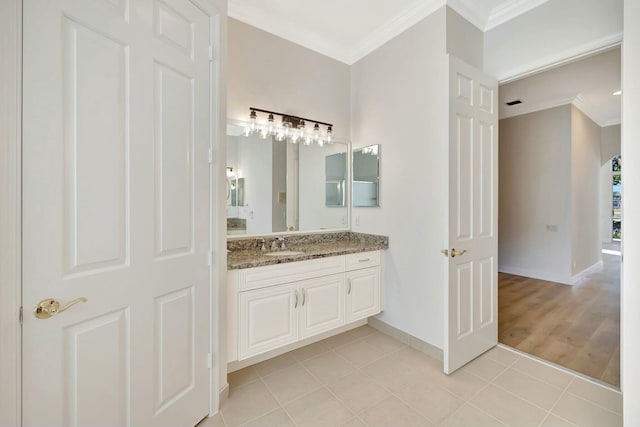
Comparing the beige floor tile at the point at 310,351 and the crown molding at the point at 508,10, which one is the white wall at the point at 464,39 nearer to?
the crown molding at the point at 508,10

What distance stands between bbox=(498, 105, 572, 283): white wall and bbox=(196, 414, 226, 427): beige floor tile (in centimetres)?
514

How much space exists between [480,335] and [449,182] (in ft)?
4.34

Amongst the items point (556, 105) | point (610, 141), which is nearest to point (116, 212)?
point (556, 105)

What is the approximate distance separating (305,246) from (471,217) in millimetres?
1456

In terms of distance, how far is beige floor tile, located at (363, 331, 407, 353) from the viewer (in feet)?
8.18

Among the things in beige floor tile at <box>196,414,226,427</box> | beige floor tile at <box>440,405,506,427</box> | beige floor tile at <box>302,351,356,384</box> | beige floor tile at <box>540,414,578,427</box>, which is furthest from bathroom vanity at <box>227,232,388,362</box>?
beige floor tile at <box>540,414,578,427</box>

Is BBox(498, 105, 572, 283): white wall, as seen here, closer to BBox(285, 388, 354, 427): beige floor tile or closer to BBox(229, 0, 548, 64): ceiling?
BBox(229, 0, 548, 64): ceiling

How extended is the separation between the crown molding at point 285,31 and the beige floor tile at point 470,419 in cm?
317

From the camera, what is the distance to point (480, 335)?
2.33m

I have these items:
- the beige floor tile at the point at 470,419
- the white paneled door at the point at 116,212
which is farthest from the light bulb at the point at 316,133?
the beige floor tile at the point at 470,419

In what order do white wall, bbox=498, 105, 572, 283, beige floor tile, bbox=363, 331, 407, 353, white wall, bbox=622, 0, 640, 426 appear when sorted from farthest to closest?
1. white wall, bbox=498, 105, 572, 283
2. beige floor tile, bbox=363, 331, 407, 353
3. white wall, bbox=622, 0, 640, 426

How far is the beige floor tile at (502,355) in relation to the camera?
2268 millimetres

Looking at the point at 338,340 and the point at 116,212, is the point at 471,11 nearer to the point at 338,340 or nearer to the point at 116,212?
the point at 116,212

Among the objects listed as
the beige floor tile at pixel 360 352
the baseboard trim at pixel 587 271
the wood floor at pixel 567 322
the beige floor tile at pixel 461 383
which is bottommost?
the beige floor tile at pixel 360 352
